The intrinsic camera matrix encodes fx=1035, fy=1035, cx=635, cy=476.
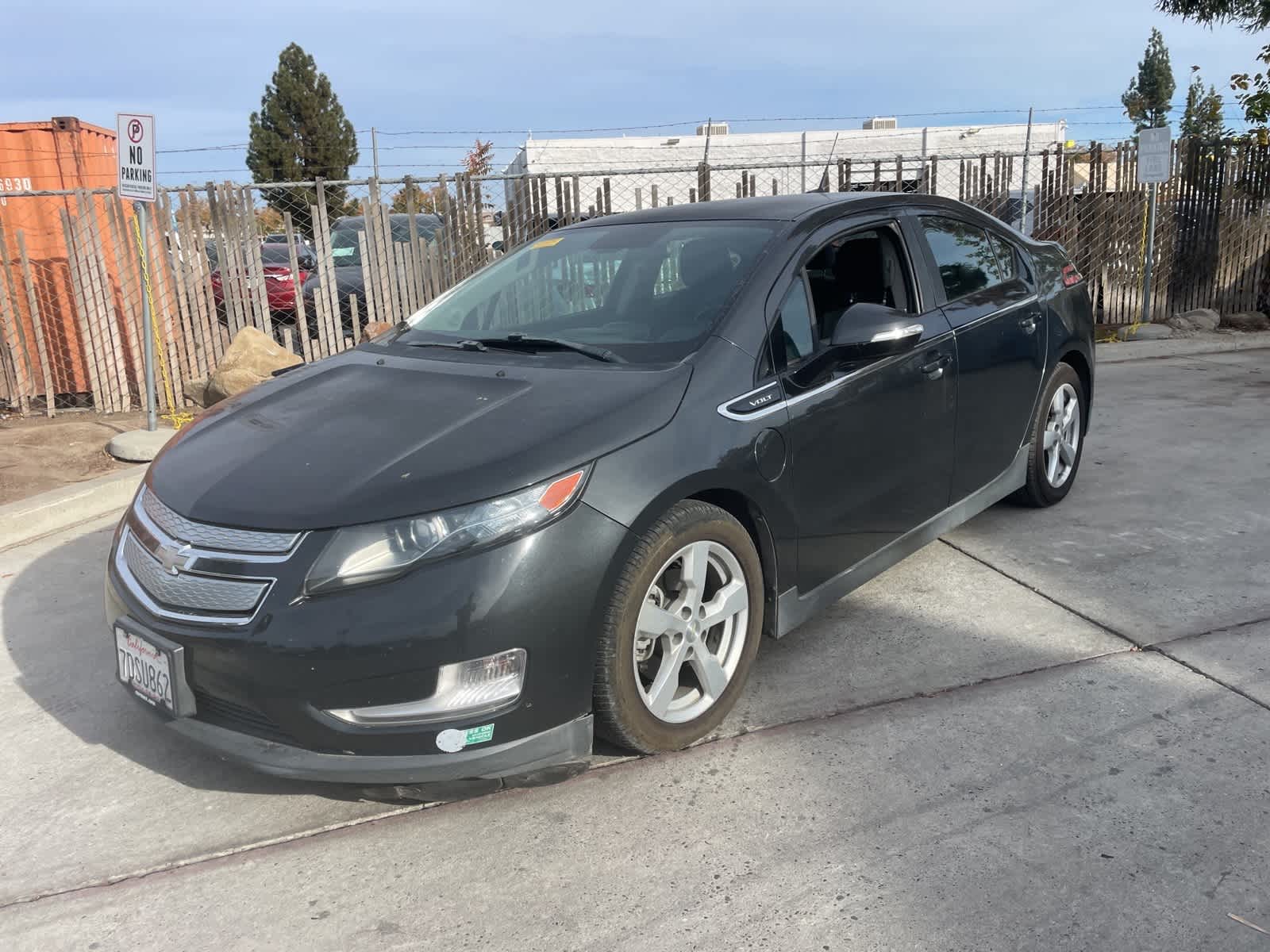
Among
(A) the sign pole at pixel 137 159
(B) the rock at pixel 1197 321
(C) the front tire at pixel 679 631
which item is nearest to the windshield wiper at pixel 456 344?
(C) the front tire at pixel 679 631

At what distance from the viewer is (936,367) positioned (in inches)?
158

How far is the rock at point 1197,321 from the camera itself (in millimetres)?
11641

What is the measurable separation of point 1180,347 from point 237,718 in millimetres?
10873

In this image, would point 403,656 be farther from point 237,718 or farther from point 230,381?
point 230,381

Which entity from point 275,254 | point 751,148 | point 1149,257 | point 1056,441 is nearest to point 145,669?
point 1056,441

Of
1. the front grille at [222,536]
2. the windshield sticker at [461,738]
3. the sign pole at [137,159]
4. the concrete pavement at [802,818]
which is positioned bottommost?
the concrete pavement at [802,818]

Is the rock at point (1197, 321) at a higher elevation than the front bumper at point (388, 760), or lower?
lower

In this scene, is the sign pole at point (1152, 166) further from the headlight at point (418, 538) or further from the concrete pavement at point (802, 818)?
the headlight at point (418, 538)

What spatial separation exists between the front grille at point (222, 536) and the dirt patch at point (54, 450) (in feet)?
13.3

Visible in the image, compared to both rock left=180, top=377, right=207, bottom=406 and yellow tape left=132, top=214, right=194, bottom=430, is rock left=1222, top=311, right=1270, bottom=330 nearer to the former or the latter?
rock left=180, top=377, right=207, bottom=406

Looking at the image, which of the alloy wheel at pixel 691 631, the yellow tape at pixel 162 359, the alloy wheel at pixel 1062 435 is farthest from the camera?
the yellow tape at pixel 162 359

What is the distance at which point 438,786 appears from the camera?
277 cm

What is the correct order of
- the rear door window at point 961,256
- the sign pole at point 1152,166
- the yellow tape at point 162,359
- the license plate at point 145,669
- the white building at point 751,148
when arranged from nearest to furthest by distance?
the license plate at point 145,669, the rear door window at point 961,256, the yellow tape at point 162,359, the sign pole at point 1152,166, the white building at point 751,148

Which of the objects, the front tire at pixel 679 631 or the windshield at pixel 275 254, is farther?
the windshield at pixel 275 254
